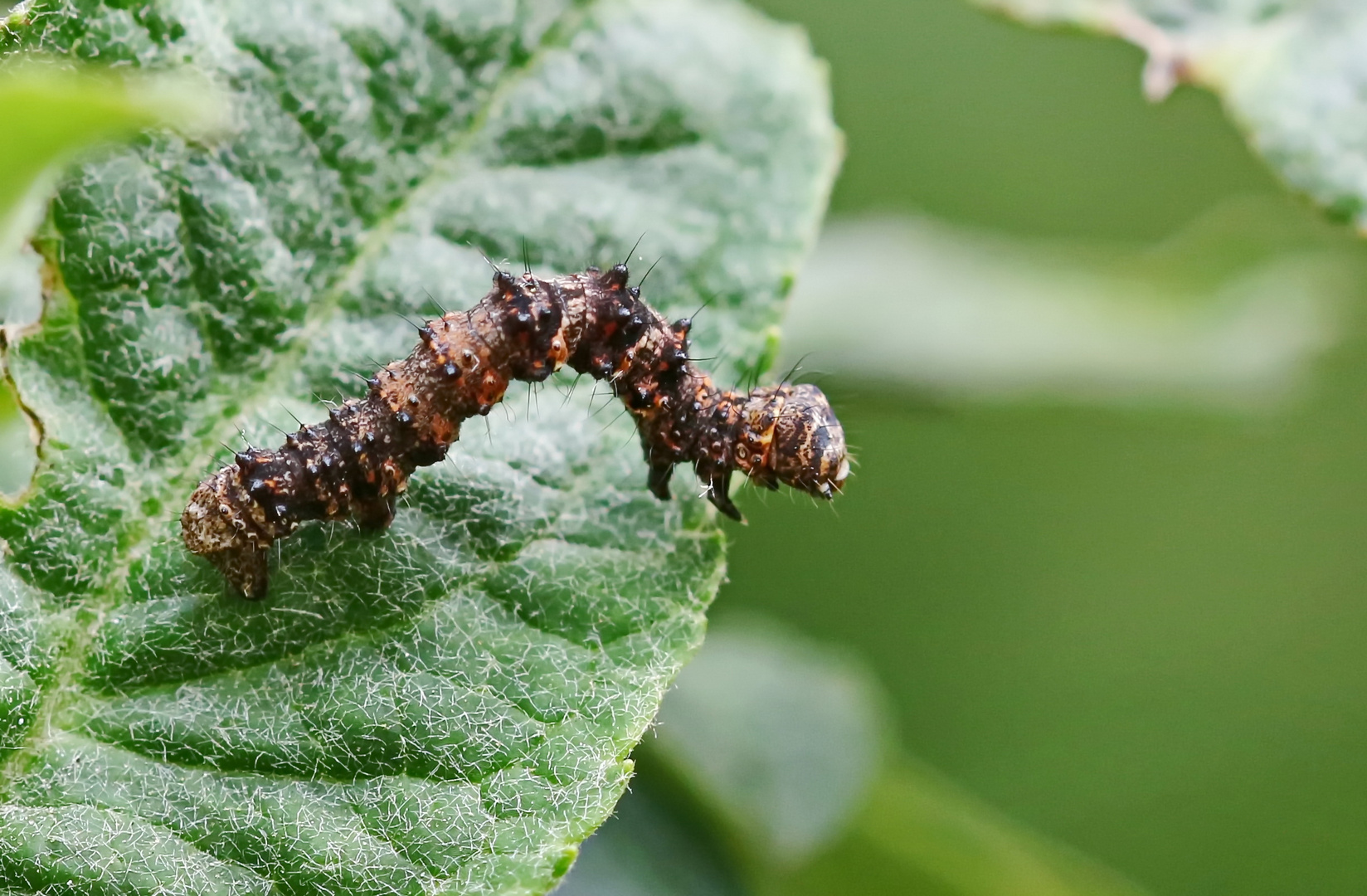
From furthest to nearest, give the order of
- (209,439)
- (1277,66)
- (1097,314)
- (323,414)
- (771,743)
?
1. (1097,314)
2. (771,743)
3. (1277,66)
4. (323,414)
5. (209,439)

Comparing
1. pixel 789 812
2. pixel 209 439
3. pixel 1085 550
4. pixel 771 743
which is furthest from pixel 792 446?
pixel 1085 550

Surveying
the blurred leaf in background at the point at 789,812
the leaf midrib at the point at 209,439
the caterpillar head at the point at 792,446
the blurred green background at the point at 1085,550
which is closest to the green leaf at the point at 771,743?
the blurred leaf in background at the point at 789,812

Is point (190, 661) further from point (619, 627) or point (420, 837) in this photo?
point (619, 627)

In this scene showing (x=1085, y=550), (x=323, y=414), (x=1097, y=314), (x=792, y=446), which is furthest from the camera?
(x=1085, y=550)

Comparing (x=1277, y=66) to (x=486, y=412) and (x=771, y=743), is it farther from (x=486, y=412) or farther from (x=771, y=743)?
(x=771, y=743)

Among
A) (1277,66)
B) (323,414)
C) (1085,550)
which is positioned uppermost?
(1085,550)

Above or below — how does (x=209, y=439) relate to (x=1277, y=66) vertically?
below
